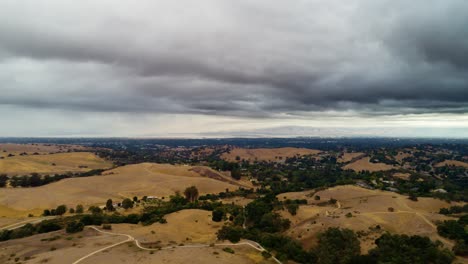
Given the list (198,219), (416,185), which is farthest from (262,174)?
(198,219)

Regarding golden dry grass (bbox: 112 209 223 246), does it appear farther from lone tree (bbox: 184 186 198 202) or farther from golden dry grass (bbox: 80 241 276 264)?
lone tree (bbox: 184 186 198 202)

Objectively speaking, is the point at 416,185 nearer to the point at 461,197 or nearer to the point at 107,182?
the point at 461,197

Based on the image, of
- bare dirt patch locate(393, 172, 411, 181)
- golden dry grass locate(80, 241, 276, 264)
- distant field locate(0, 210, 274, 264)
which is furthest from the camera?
bare dirt patch locate(393, 172, 411, 181)

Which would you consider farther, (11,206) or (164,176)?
(164,176)

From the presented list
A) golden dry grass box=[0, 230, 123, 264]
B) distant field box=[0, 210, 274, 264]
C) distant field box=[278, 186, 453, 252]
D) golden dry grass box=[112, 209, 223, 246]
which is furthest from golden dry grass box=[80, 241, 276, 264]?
A: distant field box=[278, 186, 453, 252]

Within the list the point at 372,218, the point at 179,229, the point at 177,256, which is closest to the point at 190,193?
the point at 179,229

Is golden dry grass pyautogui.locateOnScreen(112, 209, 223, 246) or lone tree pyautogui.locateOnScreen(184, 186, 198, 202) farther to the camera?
lone tree pyautogui.locateOnScreen(184, 186, 198, 202)

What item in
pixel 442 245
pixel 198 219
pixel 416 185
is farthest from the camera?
pixel 416 185
